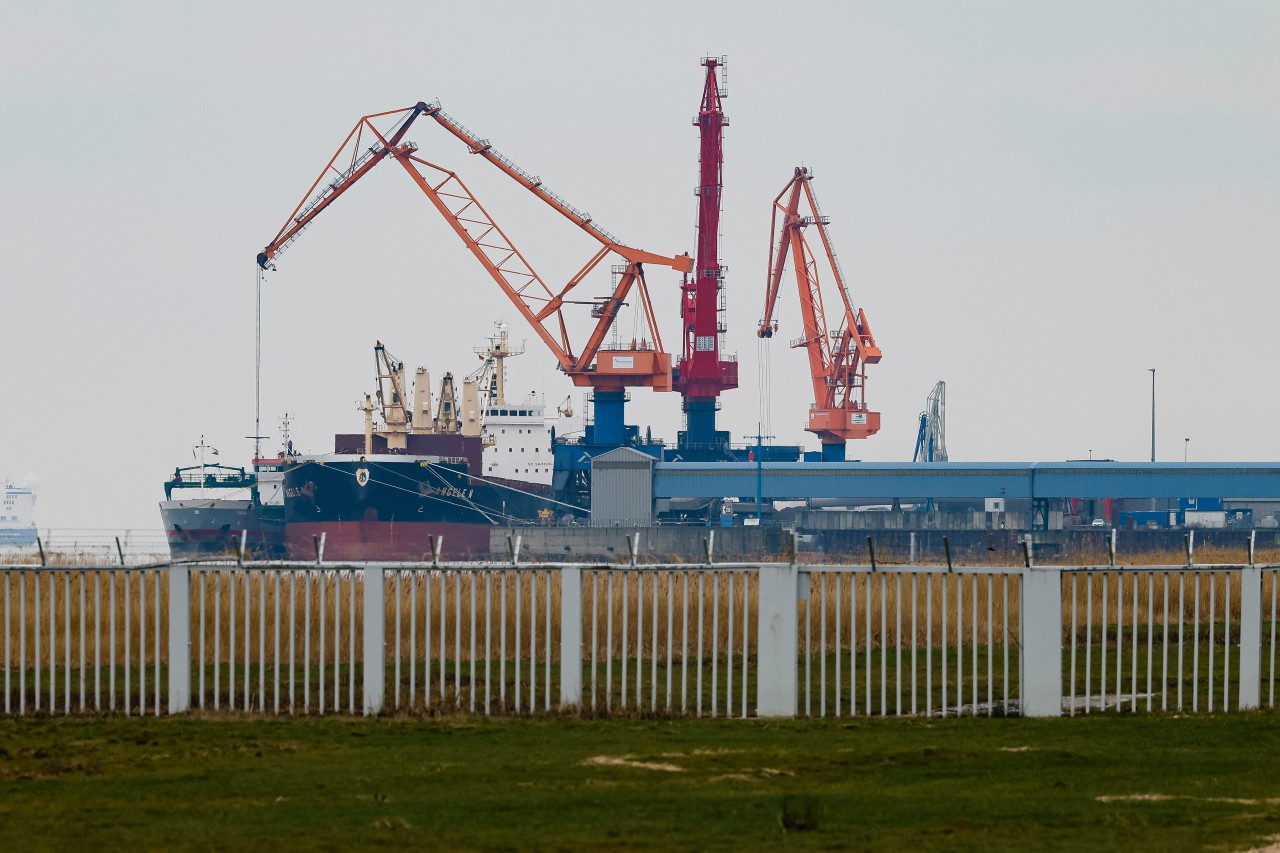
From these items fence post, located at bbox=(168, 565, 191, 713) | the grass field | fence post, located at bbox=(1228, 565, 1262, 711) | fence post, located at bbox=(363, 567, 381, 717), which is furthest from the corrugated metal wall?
the grass field

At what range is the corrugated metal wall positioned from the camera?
310ft

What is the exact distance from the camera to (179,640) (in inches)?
619

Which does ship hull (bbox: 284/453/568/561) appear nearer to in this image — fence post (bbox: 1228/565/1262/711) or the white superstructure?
the white superstructure

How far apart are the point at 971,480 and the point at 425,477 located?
29.1m

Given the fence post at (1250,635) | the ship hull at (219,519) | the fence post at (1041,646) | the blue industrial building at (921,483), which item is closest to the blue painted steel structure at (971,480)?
the blue industrial building at (921,483)

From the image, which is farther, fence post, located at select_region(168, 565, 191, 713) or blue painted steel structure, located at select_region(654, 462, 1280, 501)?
blue painted steel structure, located at select_region(654, 462, 1280, 501)

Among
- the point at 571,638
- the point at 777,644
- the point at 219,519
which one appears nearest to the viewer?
the point at 777,644

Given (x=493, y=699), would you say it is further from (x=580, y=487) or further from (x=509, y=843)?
(x=580, y=487)

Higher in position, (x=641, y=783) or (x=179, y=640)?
(x=179, y=640)

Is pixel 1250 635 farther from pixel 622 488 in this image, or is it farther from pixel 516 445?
pixel 516 445

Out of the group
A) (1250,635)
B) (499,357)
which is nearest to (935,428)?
(499,357)

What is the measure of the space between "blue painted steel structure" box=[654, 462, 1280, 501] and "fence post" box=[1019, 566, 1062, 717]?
76.6 metres

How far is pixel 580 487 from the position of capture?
103812mm

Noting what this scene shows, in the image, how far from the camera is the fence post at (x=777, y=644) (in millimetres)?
15242
